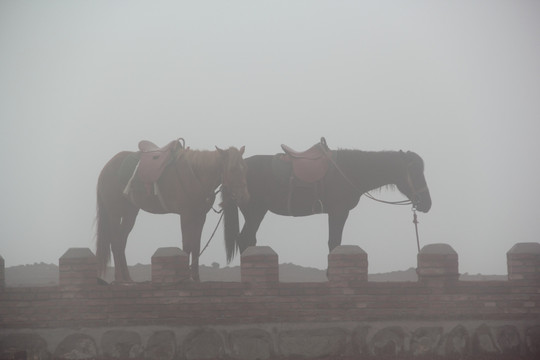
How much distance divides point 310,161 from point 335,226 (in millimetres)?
1133

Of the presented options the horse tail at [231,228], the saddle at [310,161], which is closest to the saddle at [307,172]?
the saddle at [310,161]

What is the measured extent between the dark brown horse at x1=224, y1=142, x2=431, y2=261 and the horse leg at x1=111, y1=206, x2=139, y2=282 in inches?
56.5

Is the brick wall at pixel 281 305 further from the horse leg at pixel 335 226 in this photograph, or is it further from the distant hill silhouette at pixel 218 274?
the distant hill silhouette at pixel 218 274

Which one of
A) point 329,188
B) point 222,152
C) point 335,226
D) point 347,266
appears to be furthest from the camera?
point 329,188

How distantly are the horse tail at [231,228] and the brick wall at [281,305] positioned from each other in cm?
155

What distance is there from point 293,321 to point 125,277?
2.79m

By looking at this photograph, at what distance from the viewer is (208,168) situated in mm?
12172

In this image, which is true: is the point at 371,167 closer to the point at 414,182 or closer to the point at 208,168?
the point at 414,182

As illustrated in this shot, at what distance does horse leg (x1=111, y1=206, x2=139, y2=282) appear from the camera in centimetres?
1259

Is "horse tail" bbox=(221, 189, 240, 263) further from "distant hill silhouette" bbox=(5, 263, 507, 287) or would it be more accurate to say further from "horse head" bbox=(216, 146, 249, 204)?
"distant hill silhouette" bbox=(5, 263, 507, 287)

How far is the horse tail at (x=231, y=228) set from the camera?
41.9ft

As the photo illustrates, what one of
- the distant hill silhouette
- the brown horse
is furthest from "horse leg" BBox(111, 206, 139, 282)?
the distant hill silhouette

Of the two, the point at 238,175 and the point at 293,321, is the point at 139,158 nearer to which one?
the point at 238,175

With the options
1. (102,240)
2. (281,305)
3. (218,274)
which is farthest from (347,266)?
(218,274)
